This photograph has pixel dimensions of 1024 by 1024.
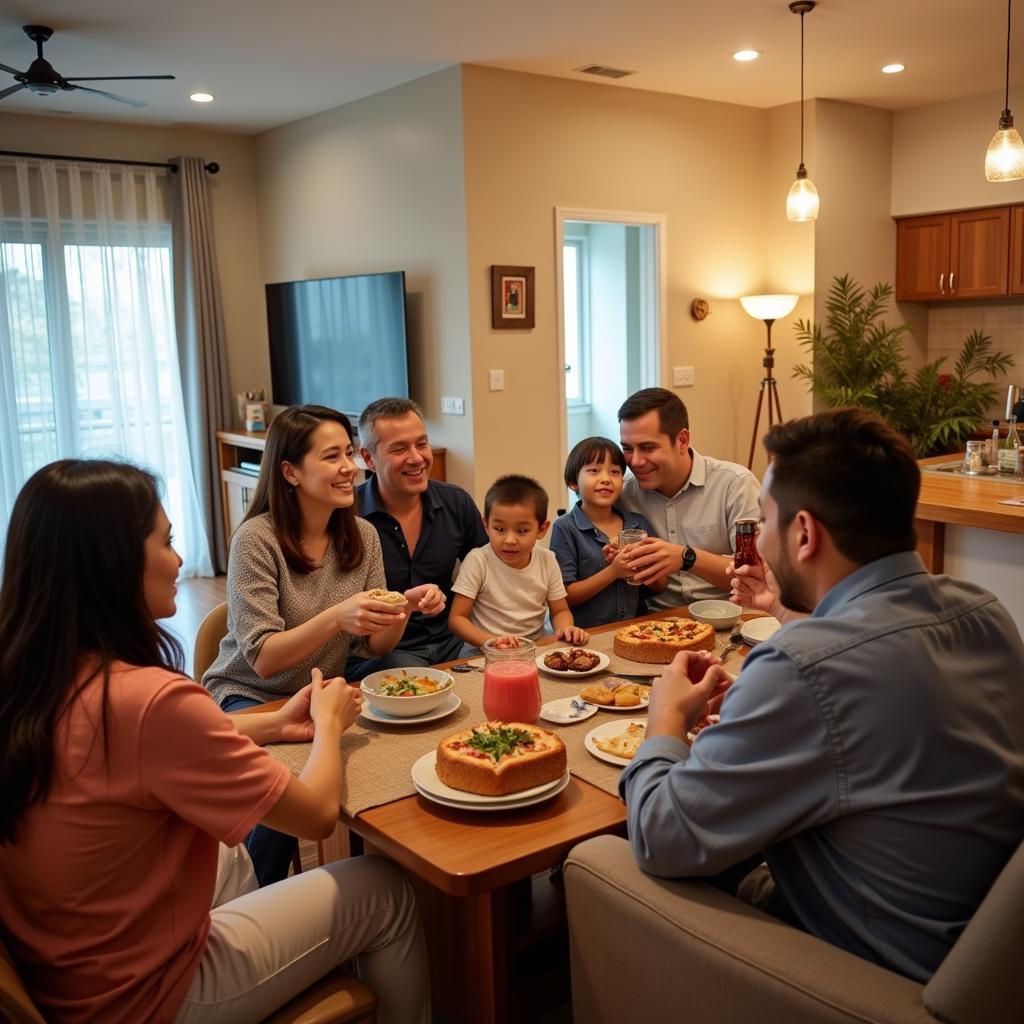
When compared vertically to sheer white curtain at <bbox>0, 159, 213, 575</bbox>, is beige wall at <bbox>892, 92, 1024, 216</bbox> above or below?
above

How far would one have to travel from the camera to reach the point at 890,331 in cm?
614

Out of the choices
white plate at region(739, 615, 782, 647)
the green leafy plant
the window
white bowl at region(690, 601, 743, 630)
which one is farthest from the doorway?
white plate at region(739, 615, 782, 647)

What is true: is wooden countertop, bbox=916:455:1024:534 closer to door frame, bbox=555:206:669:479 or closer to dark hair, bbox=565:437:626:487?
dark hair, bbox=565:437:626:487

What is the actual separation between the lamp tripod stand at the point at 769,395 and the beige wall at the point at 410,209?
202 centimetres

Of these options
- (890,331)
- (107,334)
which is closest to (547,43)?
(890,331)

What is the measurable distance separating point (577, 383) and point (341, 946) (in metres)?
6.27

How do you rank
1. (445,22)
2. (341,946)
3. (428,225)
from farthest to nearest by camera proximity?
1. (428,225)
2. (445,22)
3. (341,946)

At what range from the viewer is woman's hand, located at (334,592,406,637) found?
2.06 meters

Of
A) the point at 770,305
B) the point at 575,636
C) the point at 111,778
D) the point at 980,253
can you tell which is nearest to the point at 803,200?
the point at 770,305

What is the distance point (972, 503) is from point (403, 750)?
8.37 feet

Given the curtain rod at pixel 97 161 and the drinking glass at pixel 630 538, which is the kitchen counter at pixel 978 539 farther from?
the curtain rod at pixel 97 161

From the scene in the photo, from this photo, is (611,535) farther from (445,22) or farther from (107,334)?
(107,334)

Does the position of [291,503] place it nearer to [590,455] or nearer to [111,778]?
[590,455]

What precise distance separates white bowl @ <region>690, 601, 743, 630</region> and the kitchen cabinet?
4.68 metres
